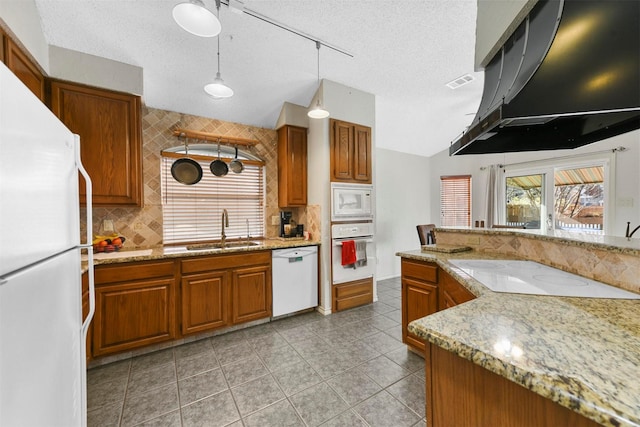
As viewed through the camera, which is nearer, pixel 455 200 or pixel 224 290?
pixel 224 290

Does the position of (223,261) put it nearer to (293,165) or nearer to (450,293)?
(293,165)

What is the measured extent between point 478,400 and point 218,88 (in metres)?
2.48

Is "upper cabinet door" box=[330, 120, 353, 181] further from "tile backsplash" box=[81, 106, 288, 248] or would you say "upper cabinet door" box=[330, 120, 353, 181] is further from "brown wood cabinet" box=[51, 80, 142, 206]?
"brown wood cabinet" box=[51, 80, 142, 206]

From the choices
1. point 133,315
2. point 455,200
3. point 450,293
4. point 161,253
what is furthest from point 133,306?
point 455,200

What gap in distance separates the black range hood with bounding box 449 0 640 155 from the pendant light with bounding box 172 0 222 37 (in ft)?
5.63

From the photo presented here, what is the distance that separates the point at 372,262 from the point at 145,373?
2.63 metres

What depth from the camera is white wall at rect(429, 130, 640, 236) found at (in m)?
3.28

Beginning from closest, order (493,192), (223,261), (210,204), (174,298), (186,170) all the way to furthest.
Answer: (174,298)
(223,261)
(186,170)
(210,204)
(493,192)

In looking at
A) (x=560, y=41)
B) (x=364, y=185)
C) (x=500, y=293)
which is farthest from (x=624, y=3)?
(x=364, y=185)

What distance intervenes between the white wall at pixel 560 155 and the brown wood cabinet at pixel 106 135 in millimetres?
5230

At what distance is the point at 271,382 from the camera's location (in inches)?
75.0

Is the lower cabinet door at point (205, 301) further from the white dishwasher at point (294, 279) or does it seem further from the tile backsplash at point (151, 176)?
the tile backsplash at point (151, 176)

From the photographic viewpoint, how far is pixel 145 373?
205 centimetres

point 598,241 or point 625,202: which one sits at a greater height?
point 625,202
